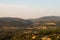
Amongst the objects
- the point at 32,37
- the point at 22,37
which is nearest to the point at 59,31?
the point at 32,37

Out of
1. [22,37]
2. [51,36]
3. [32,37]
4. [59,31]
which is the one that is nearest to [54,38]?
[51,36]

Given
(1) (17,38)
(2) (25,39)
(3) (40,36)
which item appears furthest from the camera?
(1) (17,38)

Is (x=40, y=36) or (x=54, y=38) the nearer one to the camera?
(x=54, y=38)

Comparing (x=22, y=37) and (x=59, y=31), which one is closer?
(x=59, y=31)

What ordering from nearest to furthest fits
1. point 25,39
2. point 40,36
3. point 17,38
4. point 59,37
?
point 59,37, point 40,36, point 25,39, point 17,38

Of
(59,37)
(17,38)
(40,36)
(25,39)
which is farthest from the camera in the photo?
(17,38)

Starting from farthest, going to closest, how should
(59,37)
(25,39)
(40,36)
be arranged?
(25,39) < (40,36) < (59,37)

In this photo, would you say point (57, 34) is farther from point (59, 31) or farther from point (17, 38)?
point (17, 38)

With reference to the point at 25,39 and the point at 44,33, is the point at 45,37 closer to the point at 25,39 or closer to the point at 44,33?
the point at 44,33

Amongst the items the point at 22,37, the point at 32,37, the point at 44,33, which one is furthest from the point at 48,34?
the point at 22,37
